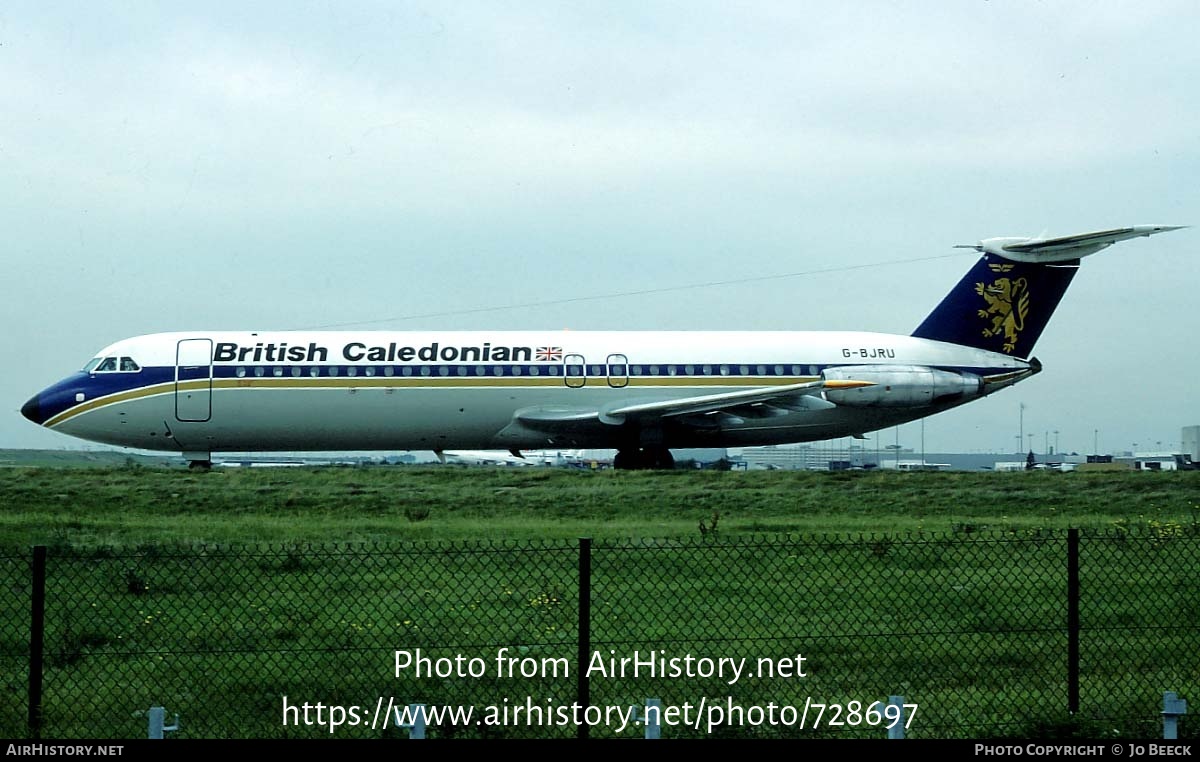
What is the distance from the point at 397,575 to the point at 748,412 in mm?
20830

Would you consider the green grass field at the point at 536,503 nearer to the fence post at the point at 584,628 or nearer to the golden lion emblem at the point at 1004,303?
the golden lion emblem at the point at 1004,303

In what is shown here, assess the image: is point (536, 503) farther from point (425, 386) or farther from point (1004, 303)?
point (1004, 303)

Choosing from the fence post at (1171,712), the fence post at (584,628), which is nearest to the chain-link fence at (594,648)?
the fence post at (584,628)

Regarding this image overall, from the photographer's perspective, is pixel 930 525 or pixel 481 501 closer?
pixel 930 525

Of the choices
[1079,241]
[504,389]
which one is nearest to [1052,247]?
[1079,241]

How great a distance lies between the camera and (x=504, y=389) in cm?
3459

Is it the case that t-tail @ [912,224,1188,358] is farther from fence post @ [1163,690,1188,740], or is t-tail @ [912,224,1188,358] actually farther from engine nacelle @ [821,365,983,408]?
fence post @ [1163,690,1188,740]

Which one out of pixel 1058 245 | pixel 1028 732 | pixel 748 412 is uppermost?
pixel 1058 245

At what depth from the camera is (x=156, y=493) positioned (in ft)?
87.4

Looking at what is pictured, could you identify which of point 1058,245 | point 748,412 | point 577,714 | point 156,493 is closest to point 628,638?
point 577,714

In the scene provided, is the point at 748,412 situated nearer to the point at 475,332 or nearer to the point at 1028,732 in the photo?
the point at 475,332

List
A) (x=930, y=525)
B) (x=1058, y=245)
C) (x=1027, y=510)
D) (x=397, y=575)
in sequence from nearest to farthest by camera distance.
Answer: (x=397, y=575) < (x=930, y=525) < (x=1027, y=510) < (x=1058, y=245)

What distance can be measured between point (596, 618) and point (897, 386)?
959 inches

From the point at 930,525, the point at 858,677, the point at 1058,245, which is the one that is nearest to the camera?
the point at 858,677
